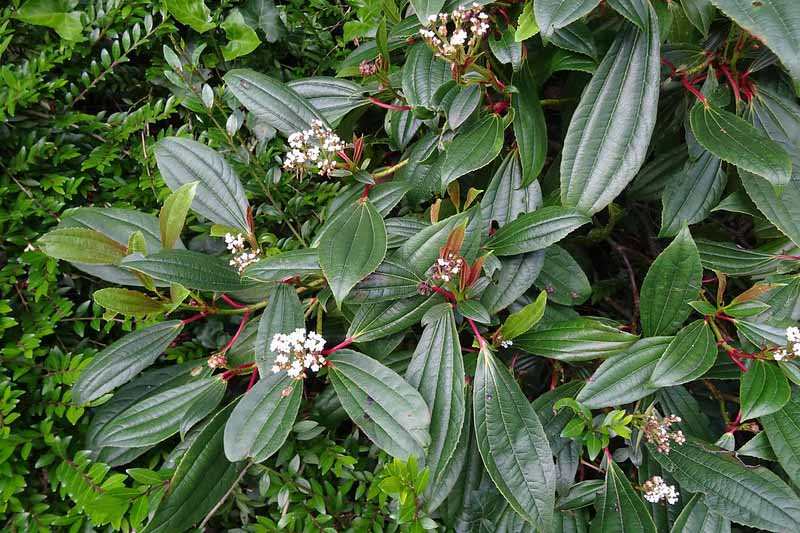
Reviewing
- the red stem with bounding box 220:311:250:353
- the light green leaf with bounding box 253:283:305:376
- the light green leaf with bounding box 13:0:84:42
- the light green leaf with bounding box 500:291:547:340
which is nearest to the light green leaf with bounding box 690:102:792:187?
the light green leaf with bounding box 500:291:547:340

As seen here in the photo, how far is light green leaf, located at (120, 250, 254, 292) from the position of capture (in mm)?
958

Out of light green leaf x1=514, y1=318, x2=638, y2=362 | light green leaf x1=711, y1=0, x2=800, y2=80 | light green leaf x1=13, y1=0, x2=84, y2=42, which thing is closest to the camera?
light green leaf x1=711, y1=0, x2=800, y2=80

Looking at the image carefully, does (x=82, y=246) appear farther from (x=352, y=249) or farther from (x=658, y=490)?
(x=658, y=490)

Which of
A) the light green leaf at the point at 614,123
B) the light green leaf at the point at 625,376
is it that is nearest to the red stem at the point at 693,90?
the light green leaf at the point at 614,123

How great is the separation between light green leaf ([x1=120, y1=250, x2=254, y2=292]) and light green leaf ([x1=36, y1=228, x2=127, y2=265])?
63 mm

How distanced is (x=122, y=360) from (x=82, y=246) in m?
0.21

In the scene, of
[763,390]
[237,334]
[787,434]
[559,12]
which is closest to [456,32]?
[559,12]

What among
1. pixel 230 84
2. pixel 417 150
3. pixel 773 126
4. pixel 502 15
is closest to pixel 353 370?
pixel 417 150

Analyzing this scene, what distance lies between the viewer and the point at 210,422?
3.20 feet

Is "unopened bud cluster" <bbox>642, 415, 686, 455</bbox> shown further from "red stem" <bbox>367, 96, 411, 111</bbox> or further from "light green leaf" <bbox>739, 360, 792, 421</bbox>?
"red stem" <bbox>367, 96, 411, 111</bbox>

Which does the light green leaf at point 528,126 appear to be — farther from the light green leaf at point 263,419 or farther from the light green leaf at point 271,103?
the light green leaf at point 263,419

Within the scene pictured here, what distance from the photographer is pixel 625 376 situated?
986 millimetres

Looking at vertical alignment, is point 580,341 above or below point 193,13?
below

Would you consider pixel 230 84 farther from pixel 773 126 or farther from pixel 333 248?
pixel 773 126
